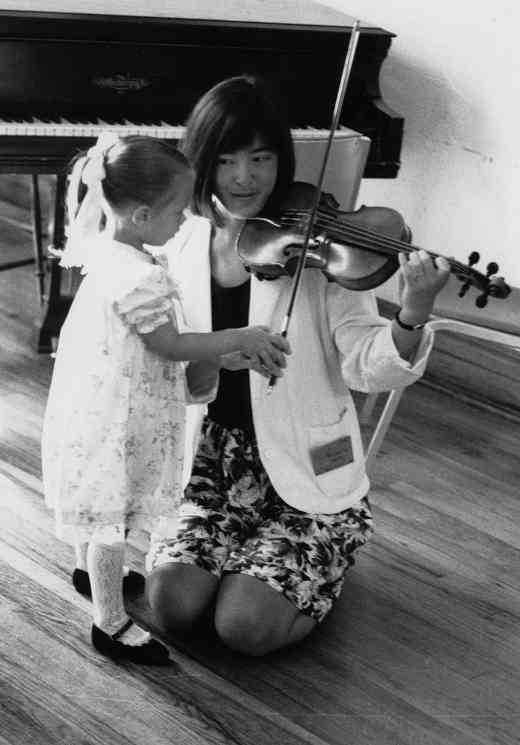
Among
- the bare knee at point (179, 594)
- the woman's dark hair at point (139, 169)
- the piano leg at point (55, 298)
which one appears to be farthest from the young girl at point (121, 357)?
the piano leg at point (55, 298)

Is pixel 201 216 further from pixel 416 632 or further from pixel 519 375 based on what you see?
pixel 519 375

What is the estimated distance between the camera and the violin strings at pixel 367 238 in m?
2.16

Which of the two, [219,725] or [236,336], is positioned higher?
[236,336]

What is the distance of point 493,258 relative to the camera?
12.0 feet

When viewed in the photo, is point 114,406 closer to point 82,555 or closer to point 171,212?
point 171,212

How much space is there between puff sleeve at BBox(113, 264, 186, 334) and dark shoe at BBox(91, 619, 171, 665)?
0.55 metres

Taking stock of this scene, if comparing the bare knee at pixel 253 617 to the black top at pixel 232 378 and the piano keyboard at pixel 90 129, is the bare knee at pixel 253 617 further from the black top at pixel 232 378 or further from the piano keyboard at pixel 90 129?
the piano keyboard at pixel 90 129

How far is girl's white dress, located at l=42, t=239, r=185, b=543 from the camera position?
209 centimetres

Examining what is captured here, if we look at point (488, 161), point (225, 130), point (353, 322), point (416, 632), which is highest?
point (225, 130)

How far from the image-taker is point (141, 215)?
2.08m

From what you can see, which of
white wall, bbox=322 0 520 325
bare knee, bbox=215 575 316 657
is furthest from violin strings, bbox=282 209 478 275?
white wall, bbox=322 0 520 325

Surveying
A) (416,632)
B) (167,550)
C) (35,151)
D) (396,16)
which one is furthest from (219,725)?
(396,16)

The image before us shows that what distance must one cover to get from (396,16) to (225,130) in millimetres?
1670

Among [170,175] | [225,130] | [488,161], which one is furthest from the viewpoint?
[488,161]
